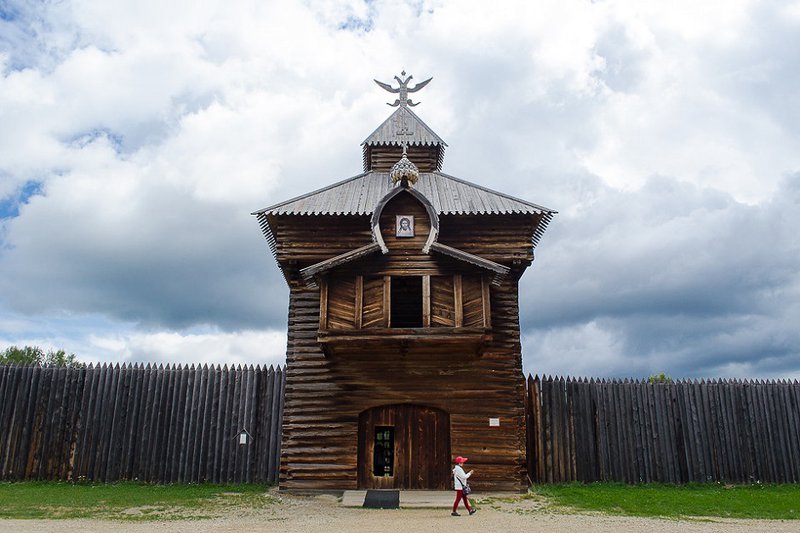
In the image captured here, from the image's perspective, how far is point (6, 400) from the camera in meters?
18.3

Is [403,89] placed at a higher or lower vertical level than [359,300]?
higher

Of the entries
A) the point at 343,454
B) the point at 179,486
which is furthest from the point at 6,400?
the point at 343,454

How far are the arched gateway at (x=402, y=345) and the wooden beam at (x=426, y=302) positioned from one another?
36 millimetres

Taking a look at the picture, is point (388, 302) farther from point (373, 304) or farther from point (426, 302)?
point (426, 302)

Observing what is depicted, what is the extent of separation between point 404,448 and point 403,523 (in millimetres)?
4751

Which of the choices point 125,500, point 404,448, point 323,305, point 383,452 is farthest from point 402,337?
point 125,500

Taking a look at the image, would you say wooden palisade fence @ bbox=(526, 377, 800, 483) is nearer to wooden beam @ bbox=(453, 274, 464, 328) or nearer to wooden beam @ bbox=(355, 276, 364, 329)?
wooden beam @ bbox=(453, 274, 464, 328)

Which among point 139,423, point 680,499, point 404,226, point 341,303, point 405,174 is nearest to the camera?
point 680,499

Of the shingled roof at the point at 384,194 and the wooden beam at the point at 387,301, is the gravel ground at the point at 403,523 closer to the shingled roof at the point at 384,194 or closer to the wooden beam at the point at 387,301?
the wooden beam at the point at 387,301

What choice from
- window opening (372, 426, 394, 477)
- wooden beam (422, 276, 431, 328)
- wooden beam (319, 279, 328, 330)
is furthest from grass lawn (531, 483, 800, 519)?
wooden beam (319, 279, 328, 330)

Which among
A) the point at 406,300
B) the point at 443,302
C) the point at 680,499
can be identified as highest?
the point at 406,300

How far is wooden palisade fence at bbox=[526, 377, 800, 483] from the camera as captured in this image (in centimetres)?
1817

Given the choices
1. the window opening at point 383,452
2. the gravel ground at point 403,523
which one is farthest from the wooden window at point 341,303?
the gravel ground at point 403,523

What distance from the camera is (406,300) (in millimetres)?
18500
